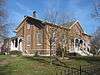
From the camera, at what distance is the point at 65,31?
38.6m

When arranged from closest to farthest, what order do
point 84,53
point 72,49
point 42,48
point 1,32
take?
point 1,32 → point 42,48 → point 72,49 → point 84,53

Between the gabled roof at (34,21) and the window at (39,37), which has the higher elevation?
the gabled roof at (34,21)

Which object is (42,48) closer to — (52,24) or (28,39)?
(28,39)

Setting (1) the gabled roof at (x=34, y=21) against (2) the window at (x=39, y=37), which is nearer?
(2) the window at (x=39, y=37)

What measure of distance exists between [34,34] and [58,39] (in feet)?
43.4

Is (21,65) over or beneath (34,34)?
beneath

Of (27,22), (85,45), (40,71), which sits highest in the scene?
(27,22)

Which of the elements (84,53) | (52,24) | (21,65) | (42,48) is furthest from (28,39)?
(21,65)

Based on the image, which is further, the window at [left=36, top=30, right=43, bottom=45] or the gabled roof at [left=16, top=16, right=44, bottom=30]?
the gabled roof at [left=16, top=16, right=44, bottom=30]

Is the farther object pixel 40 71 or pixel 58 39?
pixel 58 39

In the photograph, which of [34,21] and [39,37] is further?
[34,21]

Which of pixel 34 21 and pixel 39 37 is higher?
pixel 34 21

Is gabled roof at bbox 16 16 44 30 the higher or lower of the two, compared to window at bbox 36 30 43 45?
higher

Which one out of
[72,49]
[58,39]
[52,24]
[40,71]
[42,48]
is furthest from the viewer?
[72,49]
